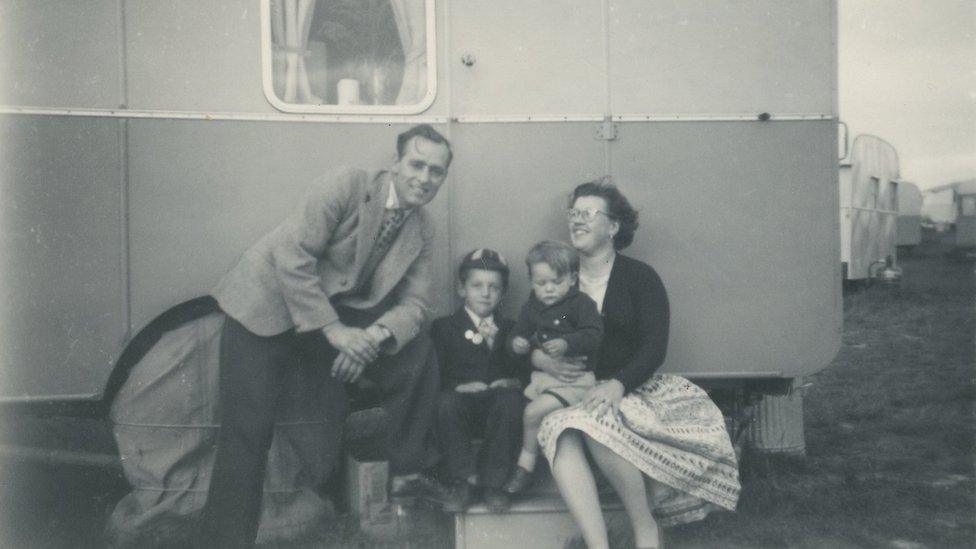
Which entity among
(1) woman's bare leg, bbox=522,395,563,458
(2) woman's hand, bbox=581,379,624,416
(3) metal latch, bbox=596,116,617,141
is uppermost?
(3) metal latch, bbox=596,116,617,141

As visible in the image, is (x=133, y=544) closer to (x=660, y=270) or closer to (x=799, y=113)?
(x=660, y=270)

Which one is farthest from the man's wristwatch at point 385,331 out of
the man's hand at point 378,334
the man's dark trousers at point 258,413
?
the man's dark trousers at point 258,413

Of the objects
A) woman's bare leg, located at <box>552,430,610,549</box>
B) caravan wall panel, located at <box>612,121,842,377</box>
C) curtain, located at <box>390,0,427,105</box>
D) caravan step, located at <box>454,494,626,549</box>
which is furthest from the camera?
caravan wall panel, located at <box>612,121,842,377</box>

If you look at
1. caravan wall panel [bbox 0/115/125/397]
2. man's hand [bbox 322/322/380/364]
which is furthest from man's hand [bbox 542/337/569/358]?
caravan wall panel [bbox 0/115/125/397]

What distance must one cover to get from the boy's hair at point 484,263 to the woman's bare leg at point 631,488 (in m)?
0.82

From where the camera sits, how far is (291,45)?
3.70 m

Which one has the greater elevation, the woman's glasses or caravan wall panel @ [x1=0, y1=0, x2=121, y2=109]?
caravan wall panel @ [x1=0, y1=0, x2=121, y2=109]

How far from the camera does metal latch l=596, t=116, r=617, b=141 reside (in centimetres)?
381

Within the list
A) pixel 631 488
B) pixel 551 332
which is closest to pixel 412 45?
pixel 551 332

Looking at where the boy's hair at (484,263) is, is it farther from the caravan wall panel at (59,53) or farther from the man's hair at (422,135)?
the caravan wall panel at (59,53)

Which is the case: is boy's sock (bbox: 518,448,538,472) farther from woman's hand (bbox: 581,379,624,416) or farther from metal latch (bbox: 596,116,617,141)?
metal latch (bbox: 596,116,617,141)

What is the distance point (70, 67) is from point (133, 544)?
1.99 m

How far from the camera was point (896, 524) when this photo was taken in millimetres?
3859

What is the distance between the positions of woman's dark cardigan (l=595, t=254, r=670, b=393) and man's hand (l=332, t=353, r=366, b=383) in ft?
3.35
